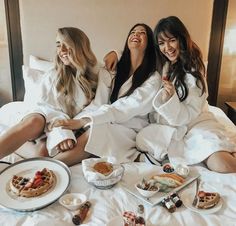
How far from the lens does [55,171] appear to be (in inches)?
57.6

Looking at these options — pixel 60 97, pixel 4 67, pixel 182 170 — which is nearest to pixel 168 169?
pixel 182 170

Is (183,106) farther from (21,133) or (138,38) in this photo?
(21,133)

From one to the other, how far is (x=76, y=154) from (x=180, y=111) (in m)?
0.68

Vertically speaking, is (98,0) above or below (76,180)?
above

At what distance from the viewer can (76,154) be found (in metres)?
1.66

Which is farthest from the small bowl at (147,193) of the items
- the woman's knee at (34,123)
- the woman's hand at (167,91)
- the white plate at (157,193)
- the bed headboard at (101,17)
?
the bed headboard at (101,17)

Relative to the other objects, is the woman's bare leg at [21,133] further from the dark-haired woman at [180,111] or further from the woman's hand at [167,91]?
the woman's hand at [167,91]

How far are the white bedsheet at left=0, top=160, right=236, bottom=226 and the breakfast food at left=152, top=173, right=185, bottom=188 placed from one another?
5 cm

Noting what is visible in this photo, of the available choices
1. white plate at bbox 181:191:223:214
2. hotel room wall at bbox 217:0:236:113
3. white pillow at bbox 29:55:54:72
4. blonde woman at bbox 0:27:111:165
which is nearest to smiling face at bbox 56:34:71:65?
blonde woman at bbox 0:27:111:165

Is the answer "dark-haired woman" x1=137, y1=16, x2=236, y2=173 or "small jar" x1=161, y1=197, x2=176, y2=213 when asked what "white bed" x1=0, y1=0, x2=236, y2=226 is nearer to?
"small jar" x1=161, y1=197, x2=176, y2=213

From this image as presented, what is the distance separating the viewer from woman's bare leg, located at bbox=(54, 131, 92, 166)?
163 cm

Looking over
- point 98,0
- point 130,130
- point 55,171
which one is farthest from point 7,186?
point 98,0

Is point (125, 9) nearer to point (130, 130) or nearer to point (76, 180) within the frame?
point (130, 130)

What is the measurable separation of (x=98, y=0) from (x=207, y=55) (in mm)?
1088
